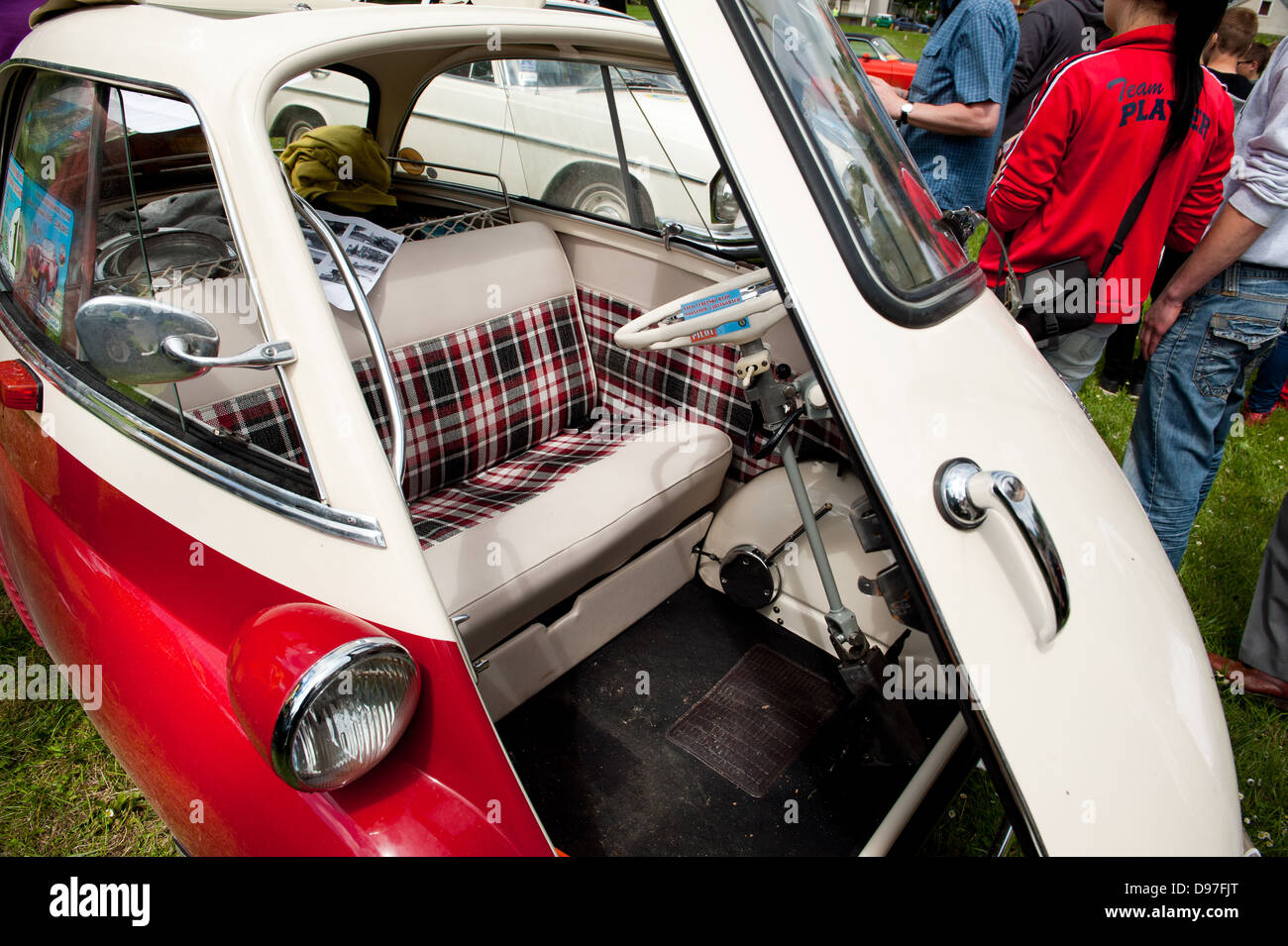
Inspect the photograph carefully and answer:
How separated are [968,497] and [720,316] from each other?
0.64 meters

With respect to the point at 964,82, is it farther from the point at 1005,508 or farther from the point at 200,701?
the point at 200,701

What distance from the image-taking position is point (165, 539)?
1.38 metres

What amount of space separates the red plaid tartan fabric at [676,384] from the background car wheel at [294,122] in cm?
183

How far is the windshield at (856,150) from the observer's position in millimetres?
1254

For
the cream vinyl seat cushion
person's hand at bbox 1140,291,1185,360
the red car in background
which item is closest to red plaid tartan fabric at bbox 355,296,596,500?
the cream vinyl seat cushion

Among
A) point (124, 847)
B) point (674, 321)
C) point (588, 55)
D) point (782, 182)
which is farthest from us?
point (588, 55)

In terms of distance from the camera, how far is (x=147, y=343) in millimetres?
1120

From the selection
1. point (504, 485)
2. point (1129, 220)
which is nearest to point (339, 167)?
point (504, 485)

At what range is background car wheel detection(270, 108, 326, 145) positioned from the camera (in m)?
3.72

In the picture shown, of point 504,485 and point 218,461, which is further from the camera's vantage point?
point 504,485

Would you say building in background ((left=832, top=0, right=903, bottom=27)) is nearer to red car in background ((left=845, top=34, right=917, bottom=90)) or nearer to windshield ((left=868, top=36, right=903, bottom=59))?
windshield ((left=868, top=36, right=903, bottom=59))
